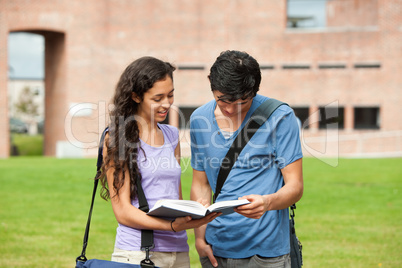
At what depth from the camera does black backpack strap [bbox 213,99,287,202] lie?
3117mm

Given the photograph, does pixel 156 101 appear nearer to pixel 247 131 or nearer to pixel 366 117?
pixel 247 131

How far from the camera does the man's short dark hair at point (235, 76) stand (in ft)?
9.91

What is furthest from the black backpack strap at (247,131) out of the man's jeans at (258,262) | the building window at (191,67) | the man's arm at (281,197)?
the building window at (191,67)

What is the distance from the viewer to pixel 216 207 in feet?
8.61

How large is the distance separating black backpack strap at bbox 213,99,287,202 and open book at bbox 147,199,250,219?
1.42 ft

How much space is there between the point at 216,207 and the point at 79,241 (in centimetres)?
617

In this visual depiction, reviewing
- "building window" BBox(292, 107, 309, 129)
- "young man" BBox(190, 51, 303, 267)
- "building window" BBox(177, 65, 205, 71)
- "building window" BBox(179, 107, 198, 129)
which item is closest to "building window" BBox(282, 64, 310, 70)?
"building window" BBox(292, 107, 309, 129)

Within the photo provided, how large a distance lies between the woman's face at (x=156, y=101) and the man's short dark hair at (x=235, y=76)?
280 millimetres

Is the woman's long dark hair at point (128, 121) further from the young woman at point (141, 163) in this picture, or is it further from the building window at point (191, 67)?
the building window at point (191, 67)

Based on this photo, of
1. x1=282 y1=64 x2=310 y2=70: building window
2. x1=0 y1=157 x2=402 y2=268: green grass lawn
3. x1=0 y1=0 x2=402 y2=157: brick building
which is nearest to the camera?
x1=0 y1=157 x2=402 y2=268: green grass lawn

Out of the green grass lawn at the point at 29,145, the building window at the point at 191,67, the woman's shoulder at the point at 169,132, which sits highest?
the building window at the point at 191,67

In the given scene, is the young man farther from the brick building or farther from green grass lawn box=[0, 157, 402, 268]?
the brick building

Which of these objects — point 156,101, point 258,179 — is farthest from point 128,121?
point 258,179

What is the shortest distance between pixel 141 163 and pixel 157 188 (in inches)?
6.5
